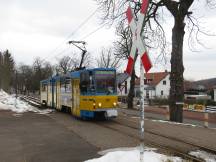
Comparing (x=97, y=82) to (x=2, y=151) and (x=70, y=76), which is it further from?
(x=2, y=151)

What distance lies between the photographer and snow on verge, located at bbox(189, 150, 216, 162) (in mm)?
10055

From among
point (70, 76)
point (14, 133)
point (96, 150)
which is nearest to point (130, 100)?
point (70, 76)

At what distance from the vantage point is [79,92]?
72.1 feet

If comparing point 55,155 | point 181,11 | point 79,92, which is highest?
point 181,11

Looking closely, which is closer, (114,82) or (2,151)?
(2,151)

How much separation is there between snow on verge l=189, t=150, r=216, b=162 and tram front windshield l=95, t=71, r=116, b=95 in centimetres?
1003

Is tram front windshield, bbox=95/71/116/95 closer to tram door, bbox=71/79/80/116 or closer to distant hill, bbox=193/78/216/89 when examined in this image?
tram door, bbox=71/79/80/116

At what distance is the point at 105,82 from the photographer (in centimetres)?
2084

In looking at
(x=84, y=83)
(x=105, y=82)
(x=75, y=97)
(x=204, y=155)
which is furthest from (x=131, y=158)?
(x=75, y=97)

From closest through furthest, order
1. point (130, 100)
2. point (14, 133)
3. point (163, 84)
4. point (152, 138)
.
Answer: point (152, 138) → point (14, 133) → point (130, 100) → point (163, 84)

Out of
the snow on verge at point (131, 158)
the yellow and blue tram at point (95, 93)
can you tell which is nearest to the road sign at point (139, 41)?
the snow on verge at point (131, 158)

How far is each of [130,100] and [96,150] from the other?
3533 centimetres

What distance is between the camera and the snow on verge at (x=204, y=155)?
10.1 metres

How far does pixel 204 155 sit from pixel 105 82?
10775 mm
